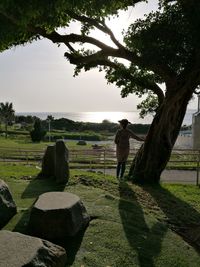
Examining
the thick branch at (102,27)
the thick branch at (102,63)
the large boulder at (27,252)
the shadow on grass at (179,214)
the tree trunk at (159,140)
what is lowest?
the shadow on grass at (179,214)

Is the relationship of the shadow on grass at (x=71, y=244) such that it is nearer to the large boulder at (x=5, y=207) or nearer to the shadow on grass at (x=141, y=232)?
the shadow on grass at (x=141, y=232)

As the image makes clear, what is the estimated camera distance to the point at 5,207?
699cm

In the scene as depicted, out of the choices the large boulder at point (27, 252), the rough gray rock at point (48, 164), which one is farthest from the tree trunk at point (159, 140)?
the large boulder at point (27, 252)

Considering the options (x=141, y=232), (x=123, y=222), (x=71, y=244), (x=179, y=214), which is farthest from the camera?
(x=179, y=214)

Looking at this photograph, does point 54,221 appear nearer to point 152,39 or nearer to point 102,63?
point 152,39

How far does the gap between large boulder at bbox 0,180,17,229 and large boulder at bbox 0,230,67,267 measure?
1313 millimetres

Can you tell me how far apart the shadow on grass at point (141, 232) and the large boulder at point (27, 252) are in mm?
1327

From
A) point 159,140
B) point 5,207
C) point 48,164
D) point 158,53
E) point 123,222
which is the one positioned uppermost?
point 158,53

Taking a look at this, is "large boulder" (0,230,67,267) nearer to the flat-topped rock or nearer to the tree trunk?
the flat-topped rock

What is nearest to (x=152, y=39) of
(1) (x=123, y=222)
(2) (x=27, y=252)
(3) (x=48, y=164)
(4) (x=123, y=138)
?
(4) (x=123, y=138)

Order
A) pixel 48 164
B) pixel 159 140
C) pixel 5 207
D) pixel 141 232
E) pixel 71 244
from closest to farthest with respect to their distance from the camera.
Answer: pixel 71 244 → pixel 5 207 → pixel 141 232 → pixel 48 164 → pixel 159 140

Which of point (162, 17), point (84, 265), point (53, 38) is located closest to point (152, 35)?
point (162, 17)

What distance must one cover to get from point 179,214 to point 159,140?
4240 mm

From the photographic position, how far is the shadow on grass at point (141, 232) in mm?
6375
